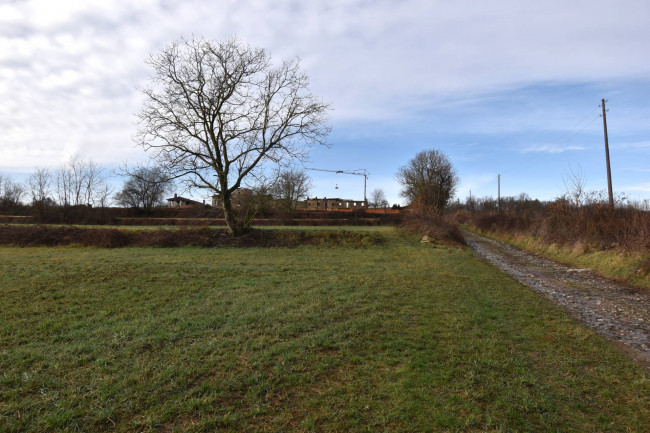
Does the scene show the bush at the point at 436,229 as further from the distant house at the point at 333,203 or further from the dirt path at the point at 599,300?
the distant house at the point at 333,203

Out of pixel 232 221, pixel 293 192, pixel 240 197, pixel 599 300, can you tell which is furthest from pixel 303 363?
pixel 293 192

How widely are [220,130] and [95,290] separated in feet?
51.2

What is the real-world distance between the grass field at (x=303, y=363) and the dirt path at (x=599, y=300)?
0.67m

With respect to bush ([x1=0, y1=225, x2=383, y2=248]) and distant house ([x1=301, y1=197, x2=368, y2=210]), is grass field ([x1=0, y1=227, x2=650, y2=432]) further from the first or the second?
distant house ([x1=301, y1=197, x2=368, y2=210])

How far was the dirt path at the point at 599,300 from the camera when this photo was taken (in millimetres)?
6531

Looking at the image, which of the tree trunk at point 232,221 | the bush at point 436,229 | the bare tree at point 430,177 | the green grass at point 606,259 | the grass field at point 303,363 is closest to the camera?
the grass field at point 303,363

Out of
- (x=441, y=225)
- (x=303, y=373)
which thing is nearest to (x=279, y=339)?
(x=303, y=373)

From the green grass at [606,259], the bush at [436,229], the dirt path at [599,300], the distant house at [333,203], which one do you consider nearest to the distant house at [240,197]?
the bush at [436,229]

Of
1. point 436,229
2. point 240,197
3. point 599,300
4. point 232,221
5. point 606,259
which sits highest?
point 240,197

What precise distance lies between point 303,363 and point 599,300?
9328 mm

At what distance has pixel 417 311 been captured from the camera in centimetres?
746

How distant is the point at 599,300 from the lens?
31.9 feet

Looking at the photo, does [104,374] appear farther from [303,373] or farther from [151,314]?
[151,314]

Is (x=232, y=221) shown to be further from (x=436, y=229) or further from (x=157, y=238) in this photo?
(x=436, y=229)
